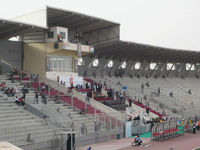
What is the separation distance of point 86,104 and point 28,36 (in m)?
11.6

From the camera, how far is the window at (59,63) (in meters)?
36.8

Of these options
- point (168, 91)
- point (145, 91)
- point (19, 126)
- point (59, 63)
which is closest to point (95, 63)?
point (145, 91)

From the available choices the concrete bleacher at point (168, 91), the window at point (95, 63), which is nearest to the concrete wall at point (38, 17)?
the concrete bleacher at point (168, 91)

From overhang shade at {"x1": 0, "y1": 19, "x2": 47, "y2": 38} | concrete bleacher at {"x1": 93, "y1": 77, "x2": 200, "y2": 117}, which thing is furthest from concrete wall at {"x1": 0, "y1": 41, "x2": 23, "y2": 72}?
concrete bleacher at {"x1": 93, "y1": 77, "x2": 200, "y2": 117}

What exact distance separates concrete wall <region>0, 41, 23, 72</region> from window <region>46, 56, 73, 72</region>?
3.23 m

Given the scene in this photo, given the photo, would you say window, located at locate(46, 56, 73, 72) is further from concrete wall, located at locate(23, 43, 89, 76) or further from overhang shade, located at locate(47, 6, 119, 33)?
overhang shade, located at locate(47, 6, 119, 33)

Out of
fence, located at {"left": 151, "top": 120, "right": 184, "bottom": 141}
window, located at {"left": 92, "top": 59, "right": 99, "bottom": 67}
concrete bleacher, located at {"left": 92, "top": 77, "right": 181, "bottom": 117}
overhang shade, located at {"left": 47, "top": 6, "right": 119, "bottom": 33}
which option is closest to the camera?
fence, located at {"left": 151, "top": 120, "right": 184, "bottom": 141}

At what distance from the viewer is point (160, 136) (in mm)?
28156

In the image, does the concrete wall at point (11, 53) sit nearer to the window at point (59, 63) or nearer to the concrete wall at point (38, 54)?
the concrete wall at point (38, 54)

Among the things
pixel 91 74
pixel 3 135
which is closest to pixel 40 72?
pixel 91 74

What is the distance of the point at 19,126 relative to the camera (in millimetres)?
21219

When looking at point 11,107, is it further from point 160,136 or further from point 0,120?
point 160,136

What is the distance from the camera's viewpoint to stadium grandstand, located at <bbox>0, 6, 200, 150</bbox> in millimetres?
24172

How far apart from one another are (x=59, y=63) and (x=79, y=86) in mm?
3343
